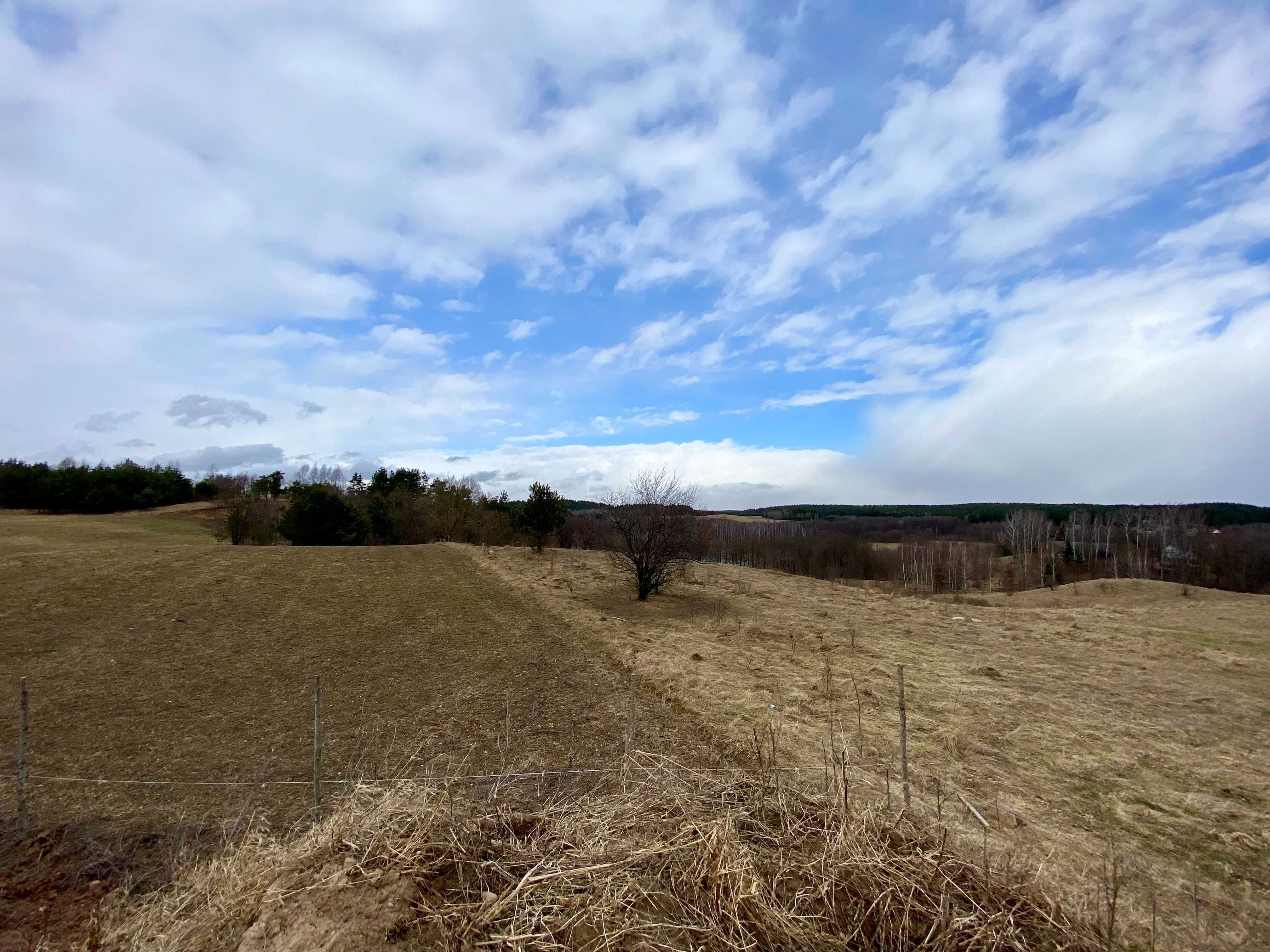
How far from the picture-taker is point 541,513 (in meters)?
27.3

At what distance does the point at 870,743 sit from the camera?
6.96m

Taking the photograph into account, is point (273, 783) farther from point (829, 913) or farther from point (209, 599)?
point (209, 599)

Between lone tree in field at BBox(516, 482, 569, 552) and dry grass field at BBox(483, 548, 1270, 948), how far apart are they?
788 centimetres

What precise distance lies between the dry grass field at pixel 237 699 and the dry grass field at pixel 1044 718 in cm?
182

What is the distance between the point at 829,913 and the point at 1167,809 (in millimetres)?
5601

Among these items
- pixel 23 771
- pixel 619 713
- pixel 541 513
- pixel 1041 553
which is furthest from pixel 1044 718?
pixel 1041 553

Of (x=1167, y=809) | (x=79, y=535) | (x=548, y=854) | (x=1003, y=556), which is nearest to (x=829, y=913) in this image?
(x=548, y=854)

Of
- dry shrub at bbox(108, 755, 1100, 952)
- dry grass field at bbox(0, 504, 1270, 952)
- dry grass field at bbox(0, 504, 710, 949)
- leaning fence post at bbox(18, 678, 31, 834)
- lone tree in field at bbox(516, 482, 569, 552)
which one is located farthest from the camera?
lone tree in field at bbox(516, 482, 569, 552)

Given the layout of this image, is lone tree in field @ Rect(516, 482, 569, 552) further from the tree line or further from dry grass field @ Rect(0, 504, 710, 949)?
dry grass field @ Rect(0, 504, 710, 949)

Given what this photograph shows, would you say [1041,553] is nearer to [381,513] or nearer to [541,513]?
[541,513]

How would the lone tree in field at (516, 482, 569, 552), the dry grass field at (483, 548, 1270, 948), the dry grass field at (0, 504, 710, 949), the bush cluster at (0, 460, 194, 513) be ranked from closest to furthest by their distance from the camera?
the dry grass field at (483, 548, 1270, 948)
the dry grass field at (0, 504, 710, 949)
the lone tree in field at (516, 482, 569, 552)
the bush cluster at (0, 460, 194, 513)

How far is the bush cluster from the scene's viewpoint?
43562mm

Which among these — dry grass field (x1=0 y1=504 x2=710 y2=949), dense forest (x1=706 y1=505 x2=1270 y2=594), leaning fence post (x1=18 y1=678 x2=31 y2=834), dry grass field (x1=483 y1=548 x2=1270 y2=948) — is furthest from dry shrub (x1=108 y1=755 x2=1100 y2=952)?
dense forest (x1=706 y1=505 x2=1270 y2=594)

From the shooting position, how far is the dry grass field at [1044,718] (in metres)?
4.35
